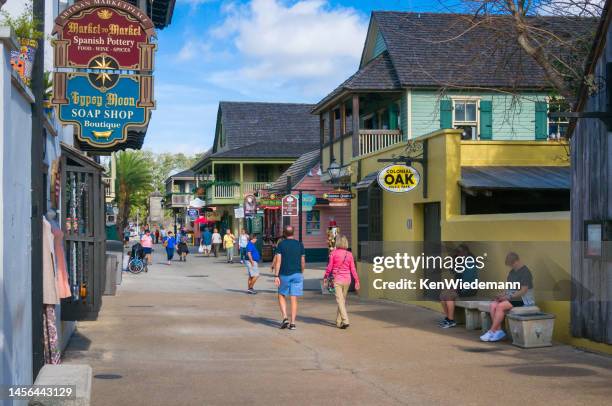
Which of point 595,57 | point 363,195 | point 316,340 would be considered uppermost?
point 595,57

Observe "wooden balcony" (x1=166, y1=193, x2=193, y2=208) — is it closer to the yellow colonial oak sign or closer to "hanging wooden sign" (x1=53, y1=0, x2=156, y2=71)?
the yellow colonial oak sign

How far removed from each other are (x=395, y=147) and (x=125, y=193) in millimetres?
42156

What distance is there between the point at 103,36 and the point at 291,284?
5611 mm

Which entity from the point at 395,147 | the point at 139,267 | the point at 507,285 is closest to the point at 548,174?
the point at 395,147

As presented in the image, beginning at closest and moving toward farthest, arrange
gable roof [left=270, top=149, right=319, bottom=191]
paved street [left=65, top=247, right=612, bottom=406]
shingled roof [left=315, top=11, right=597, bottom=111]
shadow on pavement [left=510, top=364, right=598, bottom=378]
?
paved street [left=65, top=247, right=612, bottom=406], shadow on pavement [left=510, top=364, right=598, bottom=378], shingled roof [left=315, top=11, right=597, bottom=111], gable roof [left=270, top=149, right=319, bottom=191]

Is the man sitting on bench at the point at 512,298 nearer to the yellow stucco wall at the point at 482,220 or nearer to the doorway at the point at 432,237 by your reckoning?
the yellow stucco wall at the point at 482,220

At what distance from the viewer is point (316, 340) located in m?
13.4

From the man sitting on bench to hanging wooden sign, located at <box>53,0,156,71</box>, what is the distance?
20.6 feet

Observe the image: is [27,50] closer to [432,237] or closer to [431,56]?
[432,237]

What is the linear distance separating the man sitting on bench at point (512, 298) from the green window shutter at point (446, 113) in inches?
558

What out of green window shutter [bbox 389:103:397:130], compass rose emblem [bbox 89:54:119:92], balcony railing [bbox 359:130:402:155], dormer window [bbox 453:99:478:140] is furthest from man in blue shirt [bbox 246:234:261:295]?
compass rose emblem [bbox 89:54:119:92]

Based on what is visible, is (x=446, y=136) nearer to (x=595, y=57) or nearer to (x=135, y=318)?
(x=595, y=57)

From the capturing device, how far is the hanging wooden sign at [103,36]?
11.5m

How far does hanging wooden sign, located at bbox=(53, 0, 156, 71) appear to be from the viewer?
11.5 metres
